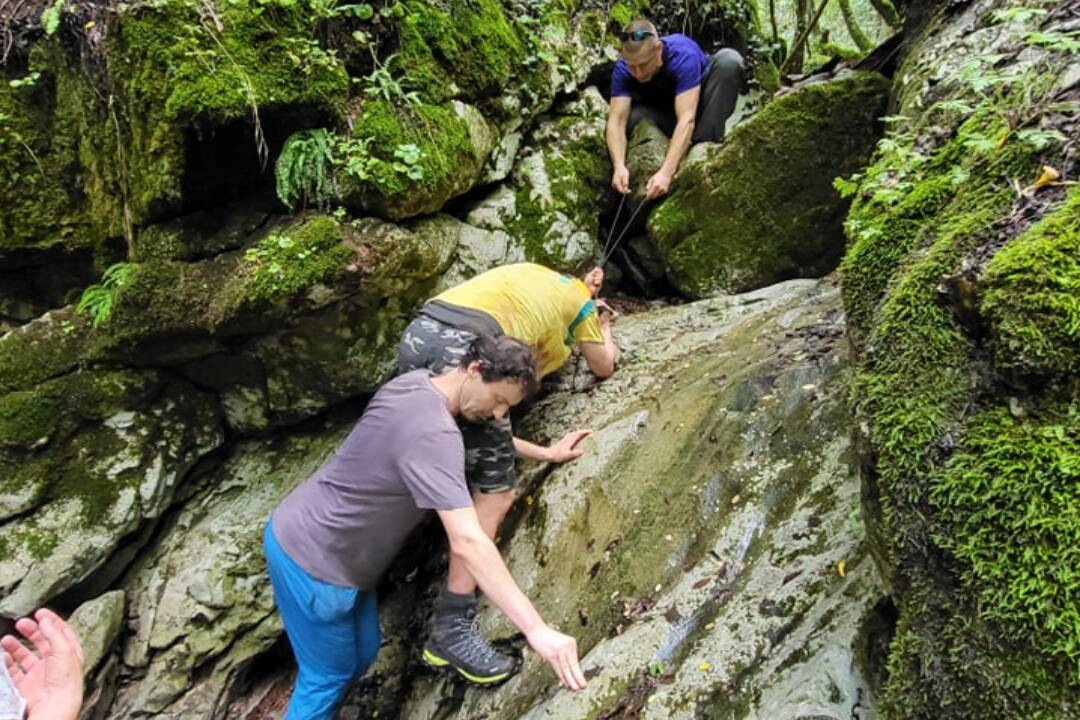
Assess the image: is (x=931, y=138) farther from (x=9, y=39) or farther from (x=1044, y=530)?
(x=9, y=39)

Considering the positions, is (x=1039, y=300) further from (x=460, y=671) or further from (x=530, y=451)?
(x=460, y=671)

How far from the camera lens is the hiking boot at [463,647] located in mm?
3674

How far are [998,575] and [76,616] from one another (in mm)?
5639

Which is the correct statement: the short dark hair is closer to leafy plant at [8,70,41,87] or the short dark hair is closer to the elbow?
the elbow

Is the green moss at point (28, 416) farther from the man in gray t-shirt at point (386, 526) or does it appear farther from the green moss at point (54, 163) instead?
the man in gray t-shirt at point (386, 526)

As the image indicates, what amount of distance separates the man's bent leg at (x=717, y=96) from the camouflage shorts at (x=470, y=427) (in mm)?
4110

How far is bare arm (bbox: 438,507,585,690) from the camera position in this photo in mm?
2643

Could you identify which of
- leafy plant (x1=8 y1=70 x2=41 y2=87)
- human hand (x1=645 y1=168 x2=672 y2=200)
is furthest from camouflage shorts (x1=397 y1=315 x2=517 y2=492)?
leafy plant (x1=8 y1=70 x2=41 y2=87)

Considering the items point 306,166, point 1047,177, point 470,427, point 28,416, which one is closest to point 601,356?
point 470,427

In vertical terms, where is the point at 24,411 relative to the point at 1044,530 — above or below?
above

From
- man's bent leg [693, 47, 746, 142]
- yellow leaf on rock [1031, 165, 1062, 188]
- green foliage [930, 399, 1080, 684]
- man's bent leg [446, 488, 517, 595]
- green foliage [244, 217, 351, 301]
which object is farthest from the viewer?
man's bent leg [693, 47, 746, 142]

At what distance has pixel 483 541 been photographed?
9.20 ft

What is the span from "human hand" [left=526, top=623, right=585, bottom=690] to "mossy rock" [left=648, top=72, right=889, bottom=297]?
14.0 feet

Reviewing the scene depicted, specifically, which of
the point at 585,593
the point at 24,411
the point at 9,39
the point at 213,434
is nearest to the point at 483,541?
the point at 585,593
